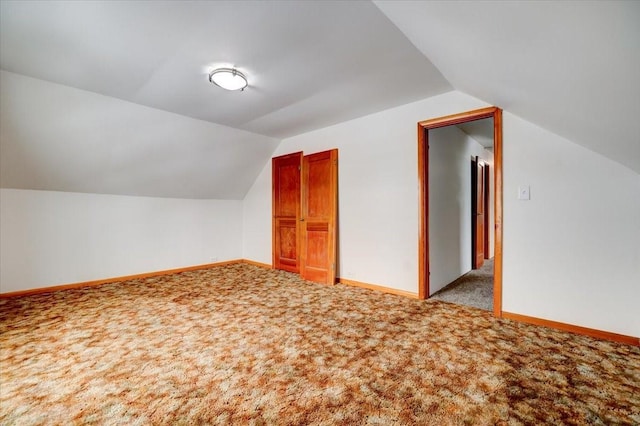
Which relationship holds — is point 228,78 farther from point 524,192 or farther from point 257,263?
point 257,263

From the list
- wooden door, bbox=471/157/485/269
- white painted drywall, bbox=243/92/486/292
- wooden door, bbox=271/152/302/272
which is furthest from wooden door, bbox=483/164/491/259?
wooden door, bbox=271/152/302/272

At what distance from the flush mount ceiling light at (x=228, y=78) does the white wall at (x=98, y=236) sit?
3130 millimetres

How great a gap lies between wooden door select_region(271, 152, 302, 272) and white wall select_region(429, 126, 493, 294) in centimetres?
222

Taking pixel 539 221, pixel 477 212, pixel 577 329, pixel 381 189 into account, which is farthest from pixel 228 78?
pixel 477 212

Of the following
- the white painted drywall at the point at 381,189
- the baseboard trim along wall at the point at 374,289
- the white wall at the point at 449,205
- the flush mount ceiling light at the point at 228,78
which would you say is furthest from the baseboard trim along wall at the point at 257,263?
the flush mount ceiling light at the point at 228,78

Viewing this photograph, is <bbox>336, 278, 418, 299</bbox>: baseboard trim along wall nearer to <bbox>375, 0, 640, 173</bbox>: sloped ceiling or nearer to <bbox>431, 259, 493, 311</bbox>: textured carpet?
<bbox>431, 259, 493, 311</bbox>: textured carpet

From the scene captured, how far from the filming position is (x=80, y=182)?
158 inches

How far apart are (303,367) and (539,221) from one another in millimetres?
2559

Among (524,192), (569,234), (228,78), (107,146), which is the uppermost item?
(228,78)

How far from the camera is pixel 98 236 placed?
4316 millimetres

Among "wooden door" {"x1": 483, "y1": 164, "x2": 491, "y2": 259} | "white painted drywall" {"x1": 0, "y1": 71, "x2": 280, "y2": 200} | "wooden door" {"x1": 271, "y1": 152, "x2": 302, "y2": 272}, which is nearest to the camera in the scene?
"white painted drywall" {"x1": 0, "y1": 71, "x2": 280, "y2": 200}

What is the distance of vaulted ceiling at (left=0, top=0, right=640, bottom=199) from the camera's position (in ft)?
4.44

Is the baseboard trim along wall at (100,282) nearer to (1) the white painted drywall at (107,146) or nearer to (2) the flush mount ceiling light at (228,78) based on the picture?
(1) the white painted drywall at (107,146)

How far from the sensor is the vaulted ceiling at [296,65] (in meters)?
1.35
